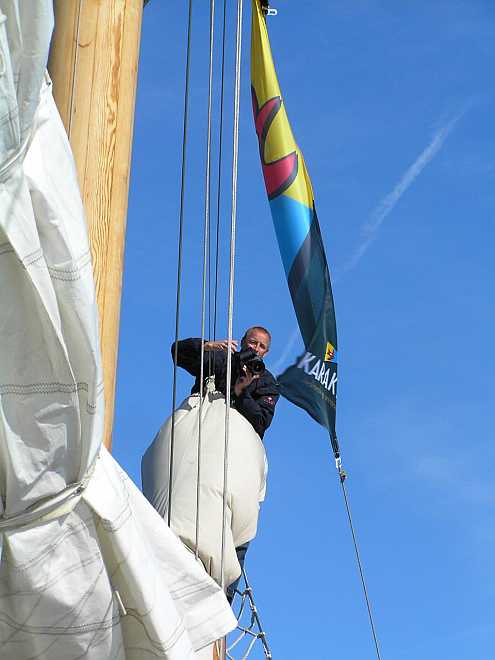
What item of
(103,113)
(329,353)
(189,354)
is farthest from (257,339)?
(103,113)

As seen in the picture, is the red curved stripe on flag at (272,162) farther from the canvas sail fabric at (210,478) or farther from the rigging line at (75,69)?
the rigging line at (75,69)

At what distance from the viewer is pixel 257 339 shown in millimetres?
8070

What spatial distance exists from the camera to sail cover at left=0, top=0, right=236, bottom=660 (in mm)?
3569

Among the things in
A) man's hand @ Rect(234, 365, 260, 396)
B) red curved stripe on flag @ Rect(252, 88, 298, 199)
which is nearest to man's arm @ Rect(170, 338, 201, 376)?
man's hand @ Rect(234, 365, 260, 396)

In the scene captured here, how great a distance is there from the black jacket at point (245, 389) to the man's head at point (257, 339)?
41 centimetres

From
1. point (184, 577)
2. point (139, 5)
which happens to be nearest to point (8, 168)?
point (184, 577)

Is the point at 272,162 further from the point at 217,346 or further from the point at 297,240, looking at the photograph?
the point at 217,346

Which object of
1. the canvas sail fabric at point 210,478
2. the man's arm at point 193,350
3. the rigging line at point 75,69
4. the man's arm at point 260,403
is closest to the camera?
the rigging line at point 75,69

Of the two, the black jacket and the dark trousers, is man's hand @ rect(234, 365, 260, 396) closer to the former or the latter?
the black jacket

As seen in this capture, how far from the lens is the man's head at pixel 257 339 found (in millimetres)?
8055

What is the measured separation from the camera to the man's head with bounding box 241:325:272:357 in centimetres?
805

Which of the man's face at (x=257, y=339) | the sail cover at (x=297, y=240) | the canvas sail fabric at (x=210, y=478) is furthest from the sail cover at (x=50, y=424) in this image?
the sail cover at (x=297, y=240)

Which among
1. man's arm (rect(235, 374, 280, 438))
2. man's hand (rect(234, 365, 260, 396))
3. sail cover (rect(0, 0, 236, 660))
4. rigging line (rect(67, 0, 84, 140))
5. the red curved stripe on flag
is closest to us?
sail cover (rect(0, 0, 236, 660))

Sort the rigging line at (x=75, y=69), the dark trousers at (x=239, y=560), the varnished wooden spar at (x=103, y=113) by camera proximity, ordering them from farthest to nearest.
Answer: the dark trousers at (x=239, y=560), the rigging line at (x=75, y=69), the varnished wooden spar at (x=103, y=113)
